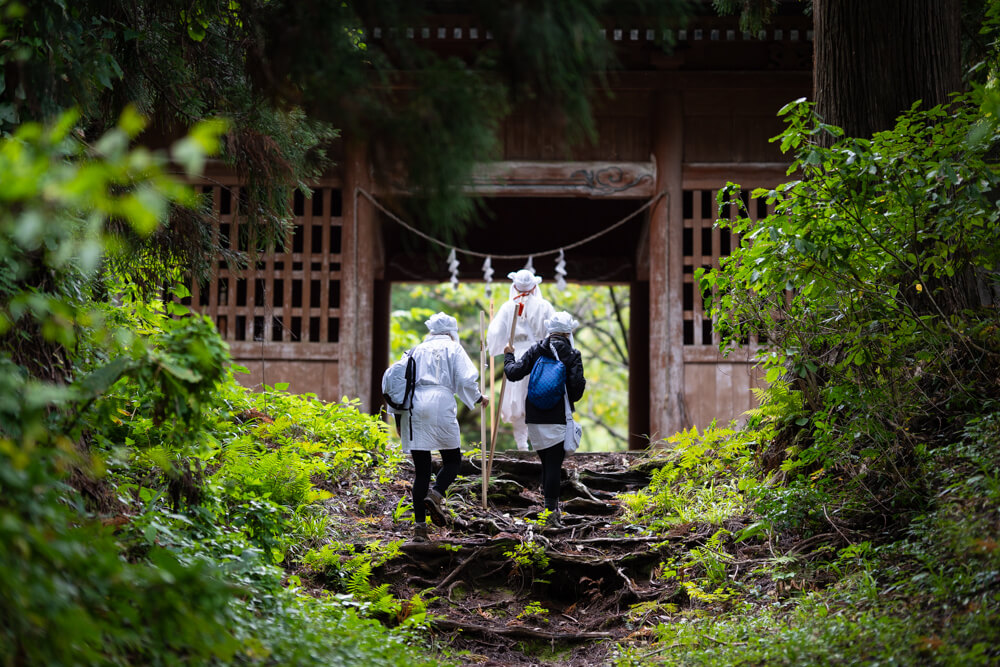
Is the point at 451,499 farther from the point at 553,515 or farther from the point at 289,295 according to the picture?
the point at 289,295

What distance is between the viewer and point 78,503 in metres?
3.96

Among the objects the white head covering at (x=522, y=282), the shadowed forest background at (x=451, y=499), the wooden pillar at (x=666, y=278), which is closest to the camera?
the shadowed forest background at (x=451, y=499)

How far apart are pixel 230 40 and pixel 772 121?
23.3 feet

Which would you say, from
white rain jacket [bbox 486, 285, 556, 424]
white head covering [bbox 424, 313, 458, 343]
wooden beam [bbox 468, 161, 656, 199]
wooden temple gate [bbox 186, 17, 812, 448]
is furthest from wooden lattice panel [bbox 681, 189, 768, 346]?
white head covering [bbox 424, 313, 458, 343]

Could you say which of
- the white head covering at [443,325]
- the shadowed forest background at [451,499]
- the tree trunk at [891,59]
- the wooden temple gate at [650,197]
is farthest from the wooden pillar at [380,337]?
the tree trunk at [891,59]

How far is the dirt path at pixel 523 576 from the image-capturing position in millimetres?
5902

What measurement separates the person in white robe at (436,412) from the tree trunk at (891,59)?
3.51 metres

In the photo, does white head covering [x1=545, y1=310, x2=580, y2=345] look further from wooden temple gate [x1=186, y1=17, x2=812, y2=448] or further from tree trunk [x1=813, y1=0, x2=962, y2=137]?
wooden temple gate [x1=186, y1=17, x2=812, y2=448]

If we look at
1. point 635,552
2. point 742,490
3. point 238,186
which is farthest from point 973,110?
point 238,186

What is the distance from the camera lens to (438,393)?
7254 millimetres

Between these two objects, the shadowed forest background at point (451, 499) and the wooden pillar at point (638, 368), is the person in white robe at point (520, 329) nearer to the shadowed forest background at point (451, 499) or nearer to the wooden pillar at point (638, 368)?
the shadowed forest background at point (451, 499)

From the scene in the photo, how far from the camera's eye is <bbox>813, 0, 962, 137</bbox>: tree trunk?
6645 millimetres

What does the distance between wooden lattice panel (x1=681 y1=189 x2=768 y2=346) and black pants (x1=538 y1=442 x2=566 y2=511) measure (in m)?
3.43

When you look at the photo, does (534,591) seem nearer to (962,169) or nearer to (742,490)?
(742,490)
